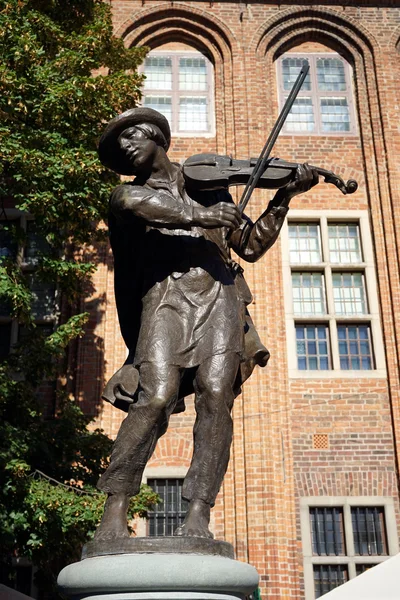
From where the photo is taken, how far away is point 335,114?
13.0 metres

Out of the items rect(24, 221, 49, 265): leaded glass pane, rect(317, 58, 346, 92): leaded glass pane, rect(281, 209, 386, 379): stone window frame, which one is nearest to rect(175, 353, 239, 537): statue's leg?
rect(281, 209, 386, 379): stone window frame

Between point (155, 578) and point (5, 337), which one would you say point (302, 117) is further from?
point (155, 578)

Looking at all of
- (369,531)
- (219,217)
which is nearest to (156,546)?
(219,217)

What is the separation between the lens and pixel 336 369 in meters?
11.0

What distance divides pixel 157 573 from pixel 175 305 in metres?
1.19

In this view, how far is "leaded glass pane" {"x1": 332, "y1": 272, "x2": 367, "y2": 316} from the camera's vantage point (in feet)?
38.1

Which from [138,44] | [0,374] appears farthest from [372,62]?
[0,374]

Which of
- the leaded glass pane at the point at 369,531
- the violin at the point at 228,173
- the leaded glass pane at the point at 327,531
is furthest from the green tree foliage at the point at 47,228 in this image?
the violin at the point at 228,173

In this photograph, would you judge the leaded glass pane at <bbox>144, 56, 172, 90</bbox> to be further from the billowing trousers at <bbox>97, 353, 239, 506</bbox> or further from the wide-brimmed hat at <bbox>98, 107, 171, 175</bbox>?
the billowing trousers at <bbox>97, 353, 239, 506</bbox>

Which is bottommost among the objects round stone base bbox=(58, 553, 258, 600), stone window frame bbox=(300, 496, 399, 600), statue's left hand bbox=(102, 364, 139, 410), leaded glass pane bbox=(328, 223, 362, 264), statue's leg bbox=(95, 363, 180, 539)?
round stone base bbox=(58, 553, 258, 600)

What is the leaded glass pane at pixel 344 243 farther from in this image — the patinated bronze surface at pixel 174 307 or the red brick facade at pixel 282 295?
the patinated bronze surface at pixel 174 307

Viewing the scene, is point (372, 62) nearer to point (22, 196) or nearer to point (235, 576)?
point (22, 196)

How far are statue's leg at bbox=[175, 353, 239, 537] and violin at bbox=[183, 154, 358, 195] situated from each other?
2.80ft

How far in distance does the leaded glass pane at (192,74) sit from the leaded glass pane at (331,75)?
6.64ft
